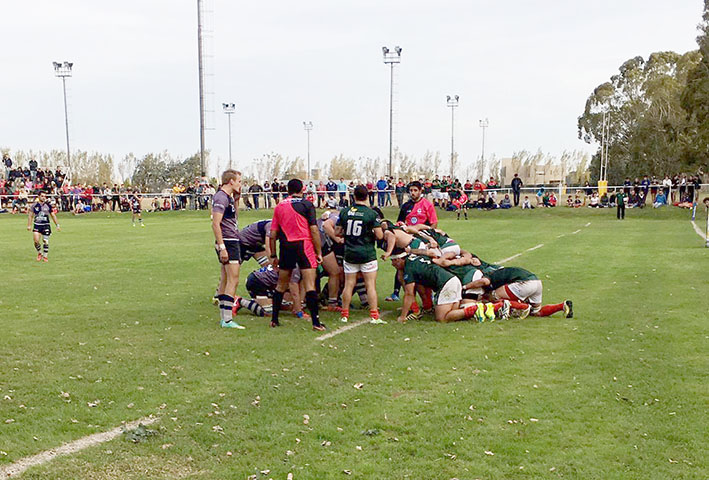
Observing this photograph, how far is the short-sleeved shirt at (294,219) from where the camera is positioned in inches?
362

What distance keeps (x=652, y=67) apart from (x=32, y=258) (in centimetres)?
7414

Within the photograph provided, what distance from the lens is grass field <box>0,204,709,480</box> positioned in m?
4.84

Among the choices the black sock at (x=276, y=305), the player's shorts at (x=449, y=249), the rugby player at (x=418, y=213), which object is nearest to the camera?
the black sock at (x=276, y=305)

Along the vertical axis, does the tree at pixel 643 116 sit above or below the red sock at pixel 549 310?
above

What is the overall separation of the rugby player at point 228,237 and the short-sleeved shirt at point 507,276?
3.89 metres

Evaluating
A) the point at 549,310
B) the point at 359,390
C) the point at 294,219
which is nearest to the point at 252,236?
the point at 294,219

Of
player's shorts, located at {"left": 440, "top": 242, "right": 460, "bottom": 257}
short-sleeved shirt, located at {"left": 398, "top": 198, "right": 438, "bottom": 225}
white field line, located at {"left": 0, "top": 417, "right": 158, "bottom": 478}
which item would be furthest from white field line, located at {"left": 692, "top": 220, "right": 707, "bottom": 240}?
white field line, located at {"left": 0, "top": 417, "right": 158, "bottom": 478}

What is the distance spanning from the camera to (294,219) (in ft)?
30.1

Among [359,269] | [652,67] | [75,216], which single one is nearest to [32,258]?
[359,269]

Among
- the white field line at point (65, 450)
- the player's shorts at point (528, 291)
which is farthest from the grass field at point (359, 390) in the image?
the player's shorts at point (528, 291)

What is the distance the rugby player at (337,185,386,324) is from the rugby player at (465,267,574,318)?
5.36 feet

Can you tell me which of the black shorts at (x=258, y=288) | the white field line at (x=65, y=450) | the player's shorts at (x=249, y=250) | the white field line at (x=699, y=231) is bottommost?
the white field line at (x=65, y=450)

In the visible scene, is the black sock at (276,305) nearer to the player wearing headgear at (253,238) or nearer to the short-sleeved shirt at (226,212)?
the short-sleeved shirt at (226,212)

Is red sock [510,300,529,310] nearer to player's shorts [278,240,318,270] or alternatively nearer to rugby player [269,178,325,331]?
rugby player [269,178,325,331]
